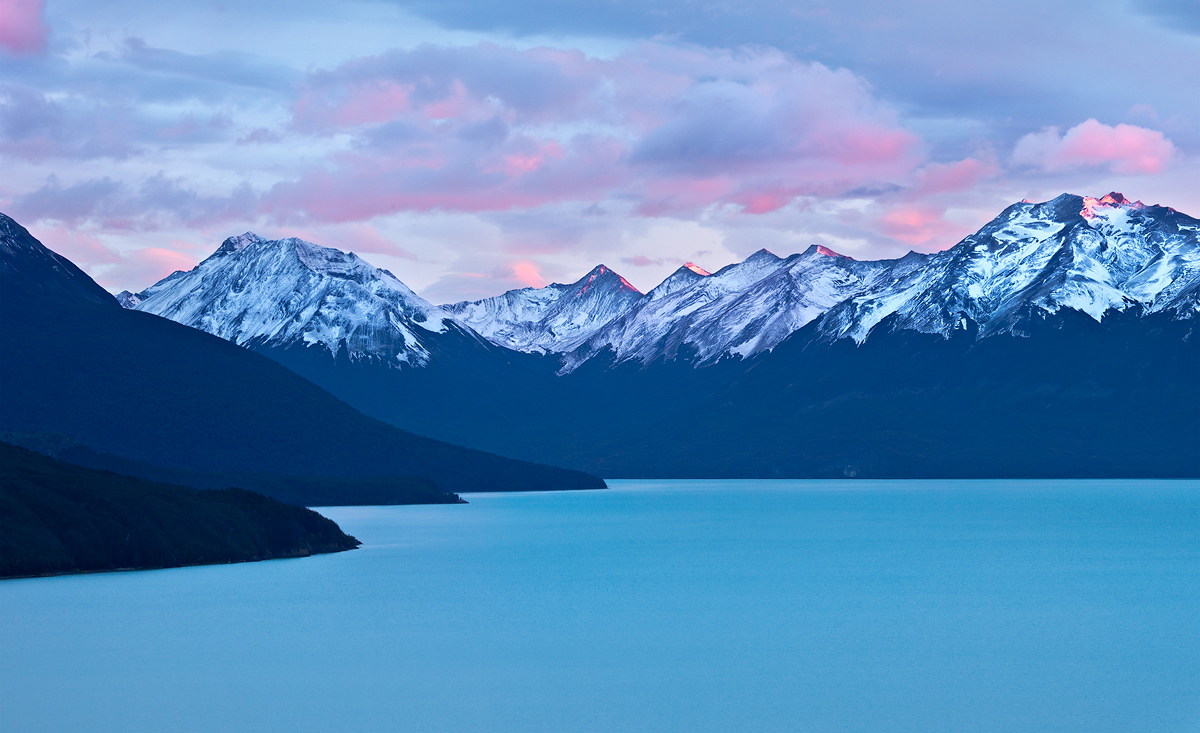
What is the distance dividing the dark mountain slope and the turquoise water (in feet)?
10.6

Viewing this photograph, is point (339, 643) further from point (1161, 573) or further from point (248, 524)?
point (1161, 573)

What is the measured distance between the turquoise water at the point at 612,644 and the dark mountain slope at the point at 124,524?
10.6 feet

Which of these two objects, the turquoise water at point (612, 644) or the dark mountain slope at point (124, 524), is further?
the dark mountain slope at point (124, 524)

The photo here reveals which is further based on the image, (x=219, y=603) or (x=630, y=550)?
(x=630, y=550)

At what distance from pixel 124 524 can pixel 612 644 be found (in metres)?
47.3

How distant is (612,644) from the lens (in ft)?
205

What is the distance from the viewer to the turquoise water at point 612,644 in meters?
46.3

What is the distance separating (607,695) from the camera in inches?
1970

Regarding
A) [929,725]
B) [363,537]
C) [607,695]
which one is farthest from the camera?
[363,537]

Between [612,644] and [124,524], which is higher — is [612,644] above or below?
below

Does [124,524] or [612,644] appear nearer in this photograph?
[612,644]

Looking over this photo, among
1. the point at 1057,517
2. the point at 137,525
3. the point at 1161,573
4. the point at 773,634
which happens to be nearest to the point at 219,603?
the point at 137,525

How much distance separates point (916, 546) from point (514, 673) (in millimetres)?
78327

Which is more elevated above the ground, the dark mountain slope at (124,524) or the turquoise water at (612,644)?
the dark mountain slope at (124,524)
